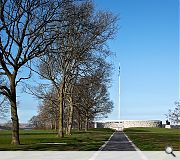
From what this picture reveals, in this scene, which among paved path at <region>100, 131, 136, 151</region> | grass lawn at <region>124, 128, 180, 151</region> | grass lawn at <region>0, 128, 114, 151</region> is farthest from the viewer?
grass lawn at <region>124, 128, 180, 151</region>

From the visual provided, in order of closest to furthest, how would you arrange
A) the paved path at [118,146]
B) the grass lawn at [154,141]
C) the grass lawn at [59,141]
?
1. the paved path at [118,146]
2. the grass lawn at [59,141]
3. the grass lawn at [154,141]

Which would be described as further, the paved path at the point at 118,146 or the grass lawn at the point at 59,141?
the grass lawn at the point at 59,141

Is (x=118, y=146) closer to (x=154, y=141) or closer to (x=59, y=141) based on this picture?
(x=59, y=141)

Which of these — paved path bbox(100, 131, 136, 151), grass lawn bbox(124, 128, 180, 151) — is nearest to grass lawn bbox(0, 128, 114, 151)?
paved path bbox(100, 131, 136, 151)

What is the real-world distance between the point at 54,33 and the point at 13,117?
7625 mm

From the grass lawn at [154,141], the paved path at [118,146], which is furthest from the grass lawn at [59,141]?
the grass lawn at [154,141]

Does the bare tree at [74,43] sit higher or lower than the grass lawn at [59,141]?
higher

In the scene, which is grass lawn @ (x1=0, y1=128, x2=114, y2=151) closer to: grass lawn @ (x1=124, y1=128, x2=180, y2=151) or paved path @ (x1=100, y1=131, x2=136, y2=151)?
paved path @ (x1=100, y1=131, x2=136, y2=151)

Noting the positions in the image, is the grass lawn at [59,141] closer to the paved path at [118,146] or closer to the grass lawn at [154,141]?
the paved path at [118,146]

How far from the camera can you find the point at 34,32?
3011 cm

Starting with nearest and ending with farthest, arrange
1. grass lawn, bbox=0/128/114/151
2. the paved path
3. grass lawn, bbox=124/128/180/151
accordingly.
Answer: the paved path < grass lawn, bbox=0/128/114/151 < grass lawn, bbox=124/128/180/151

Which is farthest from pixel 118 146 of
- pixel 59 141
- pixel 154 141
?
pixel 154 141

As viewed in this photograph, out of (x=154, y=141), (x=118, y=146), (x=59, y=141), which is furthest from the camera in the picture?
(x=154, y=141)
